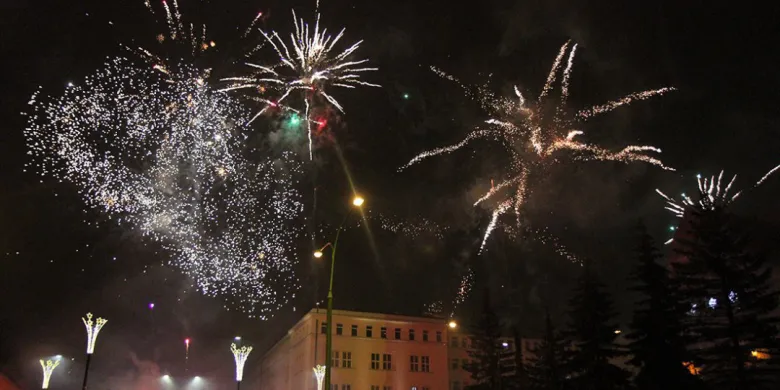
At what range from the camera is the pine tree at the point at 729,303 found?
27984 millimetres

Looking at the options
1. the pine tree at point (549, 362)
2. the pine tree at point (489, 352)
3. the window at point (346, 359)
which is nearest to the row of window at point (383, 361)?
the window at point (346, 359)

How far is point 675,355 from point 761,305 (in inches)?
189

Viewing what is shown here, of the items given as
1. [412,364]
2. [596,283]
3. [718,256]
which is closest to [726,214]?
[718,256]

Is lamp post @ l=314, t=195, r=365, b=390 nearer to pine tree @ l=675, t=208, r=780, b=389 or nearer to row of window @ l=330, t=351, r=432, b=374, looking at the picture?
pine tree @ l=675, t=208, r=780, b=389

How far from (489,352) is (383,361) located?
13800 mm

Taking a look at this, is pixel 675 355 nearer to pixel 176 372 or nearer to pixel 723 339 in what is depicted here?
pixel 723 339

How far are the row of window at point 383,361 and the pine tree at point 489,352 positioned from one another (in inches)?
412

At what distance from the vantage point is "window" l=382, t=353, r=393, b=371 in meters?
60.0

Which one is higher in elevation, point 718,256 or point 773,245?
point 773,245

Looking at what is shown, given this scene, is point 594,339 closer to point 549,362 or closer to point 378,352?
point 549,362

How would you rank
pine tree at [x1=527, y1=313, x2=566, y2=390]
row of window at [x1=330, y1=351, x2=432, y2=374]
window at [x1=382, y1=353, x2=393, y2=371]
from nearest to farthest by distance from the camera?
pine tree at [x1=527, y1=313, x2=566, y2=390] → row of window at [x1=330, y1=351, x2=432, y2=374] → window at [x1=382, y1=353, x2=393, y2=371]

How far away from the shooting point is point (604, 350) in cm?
3353

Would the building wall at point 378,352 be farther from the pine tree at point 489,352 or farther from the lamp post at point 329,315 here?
the lamp post at point 329,315

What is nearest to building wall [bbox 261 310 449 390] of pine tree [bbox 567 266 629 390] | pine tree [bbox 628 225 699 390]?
pine tree [bbox 567 266 629 390]
